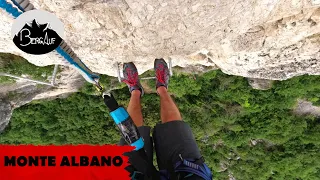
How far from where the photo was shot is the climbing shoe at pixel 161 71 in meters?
4.23

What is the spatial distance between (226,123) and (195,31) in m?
4.69

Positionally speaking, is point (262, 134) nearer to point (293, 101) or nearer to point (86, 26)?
point (293, 101)

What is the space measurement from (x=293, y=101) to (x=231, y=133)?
196 centimetres

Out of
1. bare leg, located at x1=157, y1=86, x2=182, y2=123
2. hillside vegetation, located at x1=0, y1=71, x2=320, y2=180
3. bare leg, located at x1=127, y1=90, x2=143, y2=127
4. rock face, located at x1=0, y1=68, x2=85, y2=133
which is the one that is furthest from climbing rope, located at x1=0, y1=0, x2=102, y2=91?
hillside vegetation, located at x1=0, y1=71, x2=320, y2=180

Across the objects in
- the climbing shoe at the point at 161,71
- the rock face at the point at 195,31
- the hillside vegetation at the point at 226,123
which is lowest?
the hillside vegetation at the point at 226,123

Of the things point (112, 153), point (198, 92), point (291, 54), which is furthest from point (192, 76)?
point (112, 153)

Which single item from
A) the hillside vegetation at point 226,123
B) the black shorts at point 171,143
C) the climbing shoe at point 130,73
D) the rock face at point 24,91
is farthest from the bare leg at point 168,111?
the rock face at point 24,91

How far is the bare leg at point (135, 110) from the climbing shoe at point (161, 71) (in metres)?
0.37

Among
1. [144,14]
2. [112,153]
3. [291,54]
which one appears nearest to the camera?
[112,153]

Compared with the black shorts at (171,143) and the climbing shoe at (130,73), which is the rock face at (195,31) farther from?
the black shorts at (171,143)

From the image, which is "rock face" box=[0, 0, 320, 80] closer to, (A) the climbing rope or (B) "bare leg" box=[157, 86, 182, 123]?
(A) the climbing rope

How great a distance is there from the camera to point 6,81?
5.43 meters

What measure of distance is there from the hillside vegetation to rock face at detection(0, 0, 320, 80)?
1673mm

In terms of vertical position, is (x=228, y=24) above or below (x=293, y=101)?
above
